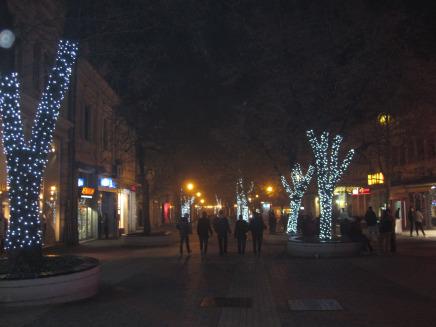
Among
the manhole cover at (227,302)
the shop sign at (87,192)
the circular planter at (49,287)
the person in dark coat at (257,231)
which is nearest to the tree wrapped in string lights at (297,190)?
the person in dark coat at (257,231)

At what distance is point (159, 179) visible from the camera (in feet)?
159

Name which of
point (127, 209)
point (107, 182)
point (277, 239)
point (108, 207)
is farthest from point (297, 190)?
point (127, 209)

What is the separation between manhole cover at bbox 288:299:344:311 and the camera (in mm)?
10000

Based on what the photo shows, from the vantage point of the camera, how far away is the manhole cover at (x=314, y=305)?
1000 centimetres

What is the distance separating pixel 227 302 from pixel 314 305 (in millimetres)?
1637

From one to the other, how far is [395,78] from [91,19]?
1299 centimetres

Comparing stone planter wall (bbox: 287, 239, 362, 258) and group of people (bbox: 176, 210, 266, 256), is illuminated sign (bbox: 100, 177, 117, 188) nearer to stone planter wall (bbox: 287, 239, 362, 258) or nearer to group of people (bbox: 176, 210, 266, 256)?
group of people (bbox: 176, 210, 266, 256)

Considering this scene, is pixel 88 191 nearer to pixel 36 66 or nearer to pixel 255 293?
pixel 36 66

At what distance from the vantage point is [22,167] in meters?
11.8

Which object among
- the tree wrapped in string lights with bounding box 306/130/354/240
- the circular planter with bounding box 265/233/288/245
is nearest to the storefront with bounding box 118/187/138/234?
the circular planter with bounding box 265/233/288/245

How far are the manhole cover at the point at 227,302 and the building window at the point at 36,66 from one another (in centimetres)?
1554

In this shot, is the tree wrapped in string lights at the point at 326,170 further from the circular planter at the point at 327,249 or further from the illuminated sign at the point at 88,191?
the illuminated sign at the point at 88,191

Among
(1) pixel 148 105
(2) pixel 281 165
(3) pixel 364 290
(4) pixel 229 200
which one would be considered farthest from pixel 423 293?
(4) pixel 229 200

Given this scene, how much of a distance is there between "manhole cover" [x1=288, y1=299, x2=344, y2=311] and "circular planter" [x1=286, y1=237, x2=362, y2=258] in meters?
9.28
